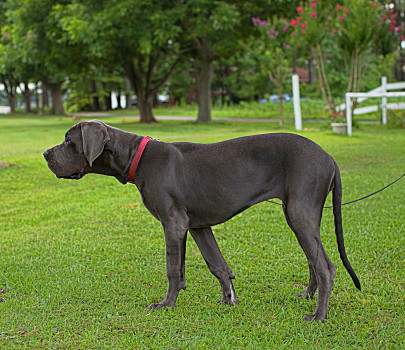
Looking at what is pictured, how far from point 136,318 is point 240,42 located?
2056 cm

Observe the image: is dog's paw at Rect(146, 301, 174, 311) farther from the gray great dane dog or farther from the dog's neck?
the dog's neck

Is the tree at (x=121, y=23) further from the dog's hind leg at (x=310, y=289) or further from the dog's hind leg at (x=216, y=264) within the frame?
the dog's hind leg at (x=310, y=289)

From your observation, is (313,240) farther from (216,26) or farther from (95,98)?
(95,98)

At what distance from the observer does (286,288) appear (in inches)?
166

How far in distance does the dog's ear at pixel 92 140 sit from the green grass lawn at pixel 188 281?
1167mm

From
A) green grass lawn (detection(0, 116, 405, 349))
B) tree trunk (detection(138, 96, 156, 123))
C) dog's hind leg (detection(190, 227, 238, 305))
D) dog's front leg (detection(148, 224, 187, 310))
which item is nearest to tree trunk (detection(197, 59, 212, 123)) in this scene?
tree trunk (detection(138, 96, 156, 123))

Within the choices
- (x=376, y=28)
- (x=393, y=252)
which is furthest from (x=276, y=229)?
(x=376, y=28)

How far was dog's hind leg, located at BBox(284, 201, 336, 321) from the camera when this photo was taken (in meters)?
3.46

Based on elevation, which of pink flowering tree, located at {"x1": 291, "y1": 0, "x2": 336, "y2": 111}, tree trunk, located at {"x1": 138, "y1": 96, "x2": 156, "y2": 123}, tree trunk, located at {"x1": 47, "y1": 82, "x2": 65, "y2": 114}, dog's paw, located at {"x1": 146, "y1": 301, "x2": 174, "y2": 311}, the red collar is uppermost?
pink flowering tree, located at {"x1": 291, "y1": 0, "x2": 336, "y2": 111}

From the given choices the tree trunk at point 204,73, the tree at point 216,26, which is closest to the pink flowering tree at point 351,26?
the tree at point 216,26

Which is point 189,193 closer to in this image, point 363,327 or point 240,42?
point 363,327

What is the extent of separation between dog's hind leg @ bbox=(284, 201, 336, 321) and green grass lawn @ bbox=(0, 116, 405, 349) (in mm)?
154

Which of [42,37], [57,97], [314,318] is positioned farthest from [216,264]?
[57,97]

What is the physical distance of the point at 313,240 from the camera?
3498mm
